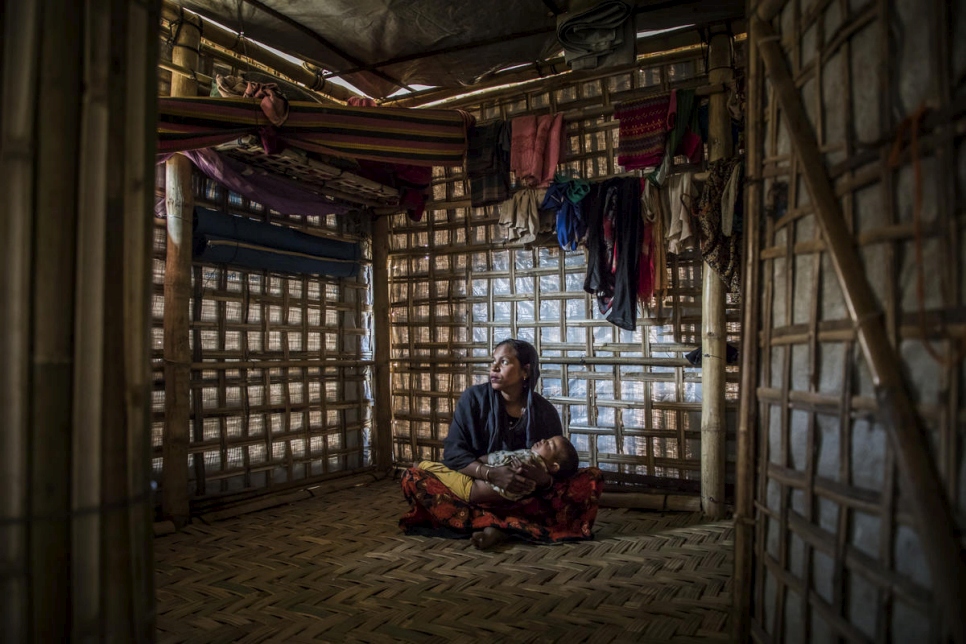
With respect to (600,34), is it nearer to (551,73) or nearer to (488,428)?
(551,73)

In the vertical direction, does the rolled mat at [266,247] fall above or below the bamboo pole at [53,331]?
above

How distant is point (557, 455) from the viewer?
3.56 metres

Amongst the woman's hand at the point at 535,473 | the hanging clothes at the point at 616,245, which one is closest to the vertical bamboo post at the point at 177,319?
the woman's hand at the point at 535,473

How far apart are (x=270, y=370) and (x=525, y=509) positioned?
236 centimetres

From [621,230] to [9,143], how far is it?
3708 millimetres

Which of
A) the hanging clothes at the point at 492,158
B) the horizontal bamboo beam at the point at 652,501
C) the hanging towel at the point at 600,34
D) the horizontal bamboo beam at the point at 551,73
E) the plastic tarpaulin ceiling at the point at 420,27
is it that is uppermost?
the horizontal bamboo beam at the point at 551,73

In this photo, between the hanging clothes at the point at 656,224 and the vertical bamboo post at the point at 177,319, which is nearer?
the vertical bamboo post at the point at 177,319

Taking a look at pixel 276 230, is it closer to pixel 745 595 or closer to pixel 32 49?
pixel 32 49

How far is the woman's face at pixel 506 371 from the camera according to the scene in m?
3.74

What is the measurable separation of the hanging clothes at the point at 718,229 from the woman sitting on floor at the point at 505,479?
1.23 metres

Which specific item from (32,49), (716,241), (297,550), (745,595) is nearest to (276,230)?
(297,550)

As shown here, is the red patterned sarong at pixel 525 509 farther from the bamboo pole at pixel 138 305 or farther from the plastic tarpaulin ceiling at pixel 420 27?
the plastic tarpaulin ceiling at pixel 420 27

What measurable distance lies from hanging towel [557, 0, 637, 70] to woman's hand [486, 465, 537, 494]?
2448 mm

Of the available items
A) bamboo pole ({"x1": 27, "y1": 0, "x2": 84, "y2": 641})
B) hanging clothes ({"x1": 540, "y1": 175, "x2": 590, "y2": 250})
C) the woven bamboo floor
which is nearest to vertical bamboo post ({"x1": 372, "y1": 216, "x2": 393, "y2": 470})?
the woven bamboo floor
